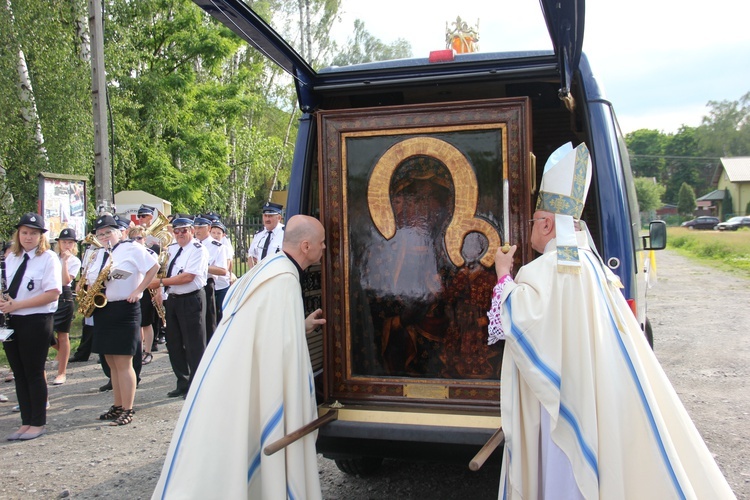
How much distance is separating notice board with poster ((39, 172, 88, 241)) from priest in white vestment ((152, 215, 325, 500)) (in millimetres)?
8282

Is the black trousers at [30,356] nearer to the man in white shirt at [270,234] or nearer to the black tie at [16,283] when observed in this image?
the black tie at [16,283]

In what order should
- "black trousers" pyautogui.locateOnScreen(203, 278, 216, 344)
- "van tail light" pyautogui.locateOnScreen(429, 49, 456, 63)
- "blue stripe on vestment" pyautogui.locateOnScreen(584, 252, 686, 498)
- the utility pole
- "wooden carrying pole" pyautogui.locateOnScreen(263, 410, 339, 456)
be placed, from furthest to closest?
the utility pole, "black trousers" pyautogui.locateOnScreen(203, 278, 216, 344), "van tail light" pyautogui.locateOnScreen(429, 49, 456, 63), "wooden carrying pole" pyautogui.locateOnScreen(263, 410, 339, 456), "blue stripe on vestment" pyautogui.locateOnScreen(584, 252, 686, 498)

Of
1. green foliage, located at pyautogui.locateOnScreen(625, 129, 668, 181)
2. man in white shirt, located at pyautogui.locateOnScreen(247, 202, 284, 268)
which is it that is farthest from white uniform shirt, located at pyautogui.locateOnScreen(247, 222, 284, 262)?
green foliage, located at pyautogui.locateOnScreen(625, 129, 668, 181)

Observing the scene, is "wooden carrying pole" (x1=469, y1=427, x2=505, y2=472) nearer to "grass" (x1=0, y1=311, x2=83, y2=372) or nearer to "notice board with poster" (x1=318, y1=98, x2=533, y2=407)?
"notice board with poster" (x1=318, y1=98, x2=533, y2=407)

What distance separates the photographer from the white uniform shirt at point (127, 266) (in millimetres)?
6492

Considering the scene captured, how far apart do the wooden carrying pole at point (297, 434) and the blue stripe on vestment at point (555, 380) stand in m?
1.17

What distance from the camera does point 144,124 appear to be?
19406 mm

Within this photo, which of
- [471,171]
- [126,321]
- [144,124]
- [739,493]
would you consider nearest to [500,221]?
[471,171]

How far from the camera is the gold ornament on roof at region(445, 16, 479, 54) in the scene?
15.9 feet

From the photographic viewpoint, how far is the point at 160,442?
19.8 feet

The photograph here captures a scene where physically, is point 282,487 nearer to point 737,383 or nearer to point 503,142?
point 503,142

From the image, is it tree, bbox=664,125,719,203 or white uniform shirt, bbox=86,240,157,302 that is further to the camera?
tree, bbox=664,125,719,203

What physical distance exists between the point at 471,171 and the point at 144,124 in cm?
1772

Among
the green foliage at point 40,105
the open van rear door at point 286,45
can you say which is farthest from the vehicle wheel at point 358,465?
the green foliage at point 40,105
